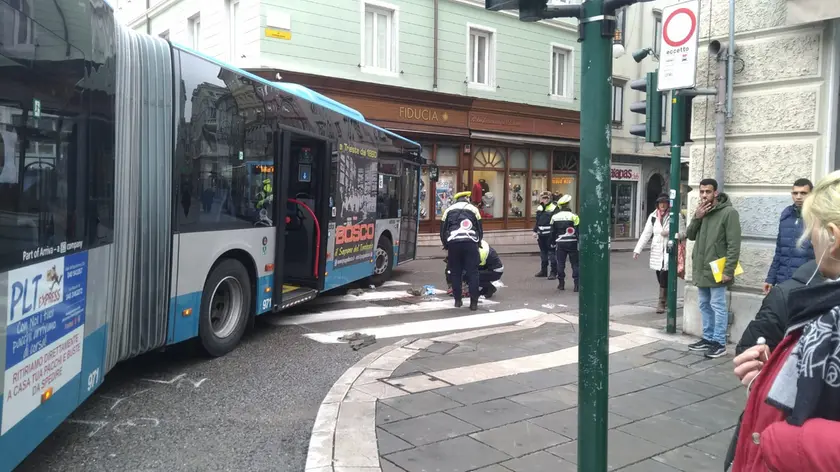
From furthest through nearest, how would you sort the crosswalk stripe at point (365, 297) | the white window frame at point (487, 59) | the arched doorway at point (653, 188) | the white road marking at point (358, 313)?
the arched doorway at point (653, 188), the white window frame at point (487, 59), the crosswalk stripe at point (365, 297), the white road marking at point (358, 313)

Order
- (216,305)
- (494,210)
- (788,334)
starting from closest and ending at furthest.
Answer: (788,334) → (216,305) → (494,210)

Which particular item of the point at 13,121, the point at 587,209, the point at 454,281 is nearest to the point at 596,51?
the point at 587,209

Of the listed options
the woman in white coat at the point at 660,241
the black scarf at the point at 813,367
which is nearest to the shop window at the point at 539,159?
the woman in white coat at the point at 660,241

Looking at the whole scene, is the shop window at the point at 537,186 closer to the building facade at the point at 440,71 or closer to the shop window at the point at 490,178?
the building facade at the point at 440,71

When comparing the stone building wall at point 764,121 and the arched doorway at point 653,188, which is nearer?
the stone building wall at point 764,121

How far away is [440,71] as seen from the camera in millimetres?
20688

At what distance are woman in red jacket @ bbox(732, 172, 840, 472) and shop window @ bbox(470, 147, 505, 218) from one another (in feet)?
65.7

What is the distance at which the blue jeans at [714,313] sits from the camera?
693cm

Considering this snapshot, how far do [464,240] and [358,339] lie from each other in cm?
266

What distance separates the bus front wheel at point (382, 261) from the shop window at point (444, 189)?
8.67m

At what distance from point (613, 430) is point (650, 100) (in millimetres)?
4220

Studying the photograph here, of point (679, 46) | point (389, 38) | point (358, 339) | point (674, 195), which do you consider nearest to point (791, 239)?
point (674, 195)

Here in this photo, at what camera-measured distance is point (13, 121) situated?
10.8 feet

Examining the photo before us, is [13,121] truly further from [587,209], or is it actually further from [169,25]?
[169,25]
